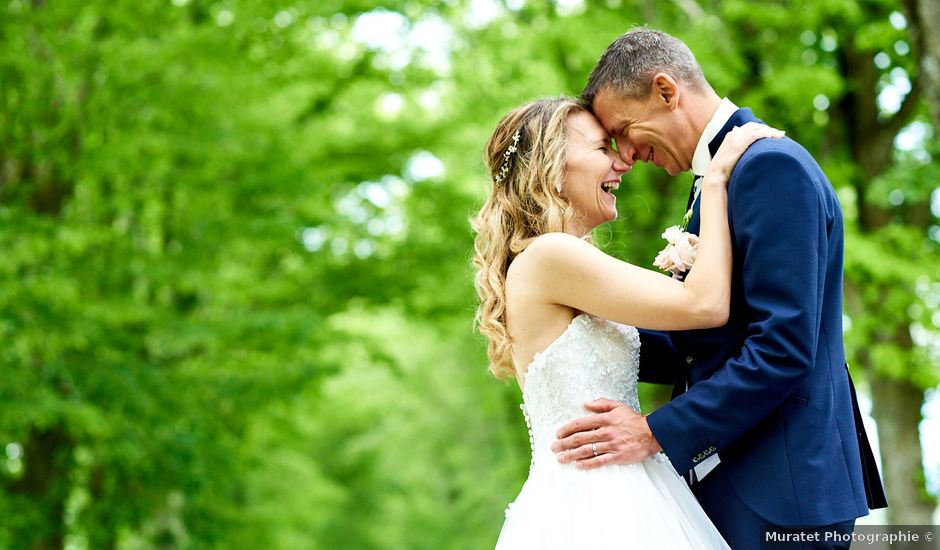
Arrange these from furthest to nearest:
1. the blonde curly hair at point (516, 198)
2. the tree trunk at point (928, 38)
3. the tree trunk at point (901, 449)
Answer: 1. the tree trunk at point (901, 449)
2. the tree trunk at point (928, 38)
3. the blonde curly hair at point (516, 198)

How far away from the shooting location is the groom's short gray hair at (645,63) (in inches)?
152

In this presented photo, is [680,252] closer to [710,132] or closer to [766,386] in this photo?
[710,132]

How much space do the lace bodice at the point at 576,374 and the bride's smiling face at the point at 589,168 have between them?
1.43 feet

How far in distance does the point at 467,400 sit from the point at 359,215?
32.9 ft

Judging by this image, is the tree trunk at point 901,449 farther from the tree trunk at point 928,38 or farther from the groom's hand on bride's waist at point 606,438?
the groom's hand on bride's waist at point 606,438

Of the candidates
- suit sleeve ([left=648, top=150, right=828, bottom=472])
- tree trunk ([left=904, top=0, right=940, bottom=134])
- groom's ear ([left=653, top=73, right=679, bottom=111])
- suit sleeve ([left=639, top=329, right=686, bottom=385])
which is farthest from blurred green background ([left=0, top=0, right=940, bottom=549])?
suit sleeve ([left=648, top=150, right=828, bottom=472])

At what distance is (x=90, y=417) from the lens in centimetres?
957

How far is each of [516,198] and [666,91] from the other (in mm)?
693

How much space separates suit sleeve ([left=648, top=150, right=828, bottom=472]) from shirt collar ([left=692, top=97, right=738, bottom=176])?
0.38m

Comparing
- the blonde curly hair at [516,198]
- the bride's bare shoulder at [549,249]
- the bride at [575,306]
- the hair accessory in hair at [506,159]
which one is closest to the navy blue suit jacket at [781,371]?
the bride at [575,306]

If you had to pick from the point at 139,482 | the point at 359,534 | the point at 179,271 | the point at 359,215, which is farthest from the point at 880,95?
the point at 359,534

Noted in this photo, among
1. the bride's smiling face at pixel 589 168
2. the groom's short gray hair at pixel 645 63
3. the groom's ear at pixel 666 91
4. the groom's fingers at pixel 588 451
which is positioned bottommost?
the groom's fingers at pixel 588 451

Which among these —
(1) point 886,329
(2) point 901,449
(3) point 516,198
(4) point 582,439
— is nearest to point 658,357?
(4) point 582,439

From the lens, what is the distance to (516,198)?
4.13 meters
